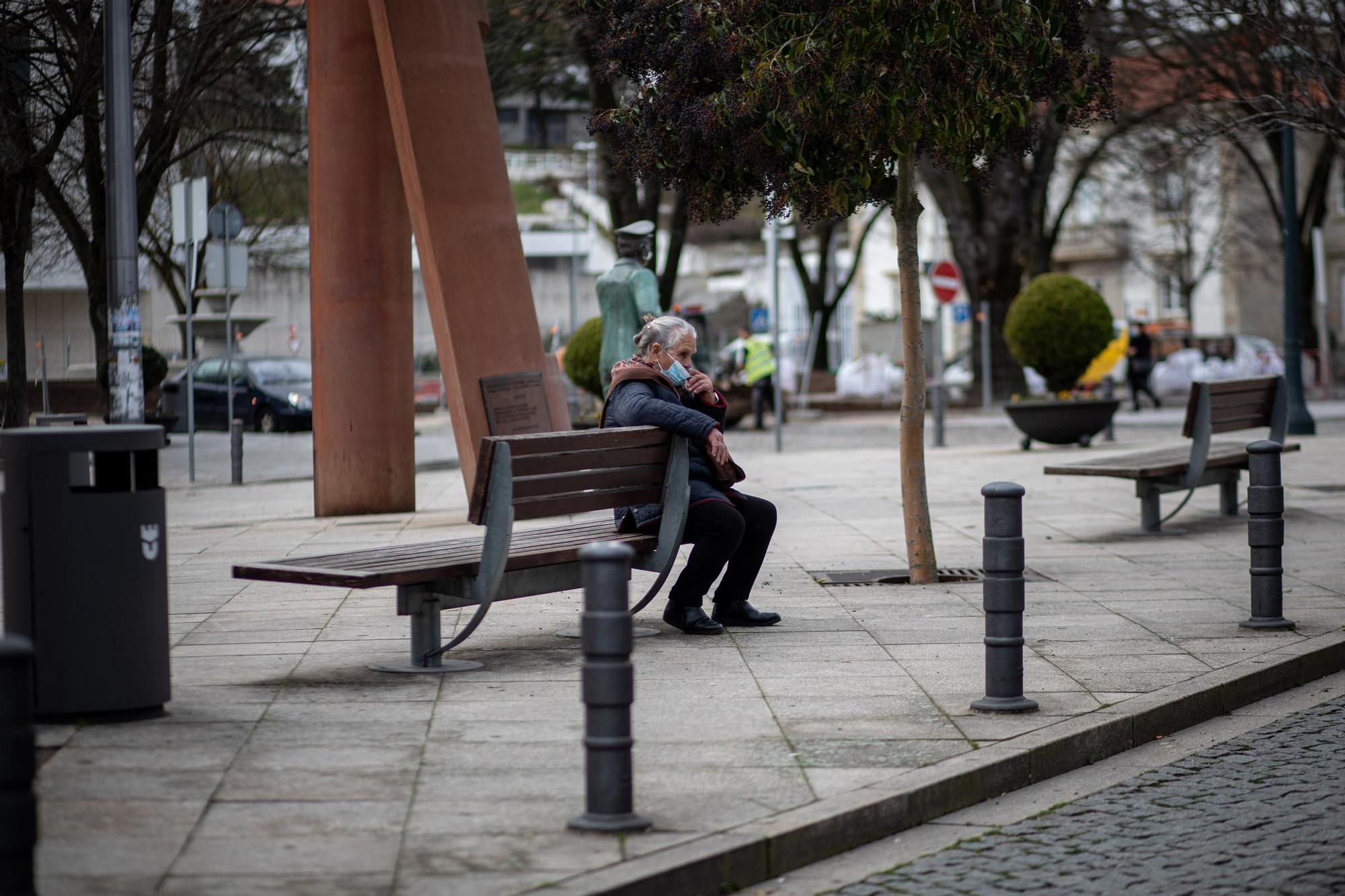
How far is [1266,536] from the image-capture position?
802cm

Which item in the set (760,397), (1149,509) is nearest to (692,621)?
(1149,509)

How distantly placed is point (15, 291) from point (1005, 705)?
14.2 meters

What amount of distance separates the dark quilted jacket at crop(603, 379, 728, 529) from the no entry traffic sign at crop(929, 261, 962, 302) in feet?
57.2

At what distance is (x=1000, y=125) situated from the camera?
30.0 feet

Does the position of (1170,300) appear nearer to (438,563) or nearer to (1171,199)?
(1171,199)

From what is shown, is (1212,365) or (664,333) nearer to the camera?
(664,333)

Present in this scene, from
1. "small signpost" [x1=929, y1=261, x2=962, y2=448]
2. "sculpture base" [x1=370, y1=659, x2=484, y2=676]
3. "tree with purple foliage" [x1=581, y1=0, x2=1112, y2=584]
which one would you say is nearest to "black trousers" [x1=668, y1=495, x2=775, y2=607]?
"sculpture base" [x1=370, y1=659, x2=484, y2=676]

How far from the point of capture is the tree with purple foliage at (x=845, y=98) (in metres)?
8.60

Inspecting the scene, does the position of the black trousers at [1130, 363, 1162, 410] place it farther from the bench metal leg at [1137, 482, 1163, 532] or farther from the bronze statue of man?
the bench metal leg at [1137, 482, 1163, 532]

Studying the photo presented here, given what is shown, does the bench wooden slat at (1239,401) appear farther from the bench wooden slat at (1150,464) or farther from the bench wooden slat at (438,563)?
the bench wooden slat at (438,563)

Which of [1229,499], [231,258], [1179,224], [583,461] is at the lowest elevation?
[1229,499]

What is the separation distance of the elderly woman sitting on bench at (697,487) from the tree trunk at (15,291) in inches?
423

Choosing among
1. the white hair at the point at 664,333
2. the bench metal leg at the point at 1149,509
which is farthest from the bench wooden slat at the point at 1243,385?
the white hair at the point at 664,333

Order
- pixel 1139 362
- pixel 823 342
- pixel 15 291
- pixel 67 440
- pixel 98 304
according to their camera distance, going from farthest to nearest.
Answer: pixel 823 342 → pixel 1139 362 → pixel 98 304 → pixel 15 291 → pixel 67 440
